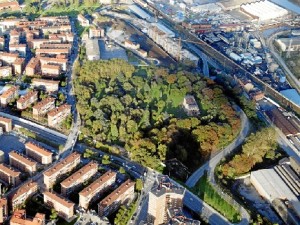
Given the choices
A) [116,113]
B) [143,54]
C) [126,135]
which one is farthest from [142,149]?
[143,54]

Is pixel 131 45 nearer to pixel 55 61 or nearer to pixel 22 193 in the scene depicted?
pixel 55 61

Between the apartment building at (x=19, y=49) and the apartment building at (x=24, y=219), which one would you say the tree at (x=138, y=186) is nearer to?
the apartment building at (x=24, y=219)

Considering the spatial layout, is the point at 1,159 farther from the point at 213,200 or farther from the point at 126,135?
the point at 213,200

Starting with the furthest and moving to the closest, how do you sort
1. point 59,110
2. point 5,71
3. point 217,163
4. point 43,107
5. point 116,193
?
point 5,71 < point 43,107 < point 59,110 < point 217,163 < point 116,193

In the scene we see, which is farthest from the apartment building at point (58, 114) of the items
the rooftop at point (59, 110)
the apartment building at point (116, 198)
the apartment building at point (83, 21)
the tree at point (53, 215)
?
the apartment building at point (83, 21)

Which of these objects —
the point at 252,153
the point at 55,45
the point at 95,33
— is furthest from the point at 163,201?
the point at 95,33

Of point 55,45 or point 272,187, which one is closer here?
point 272,187
